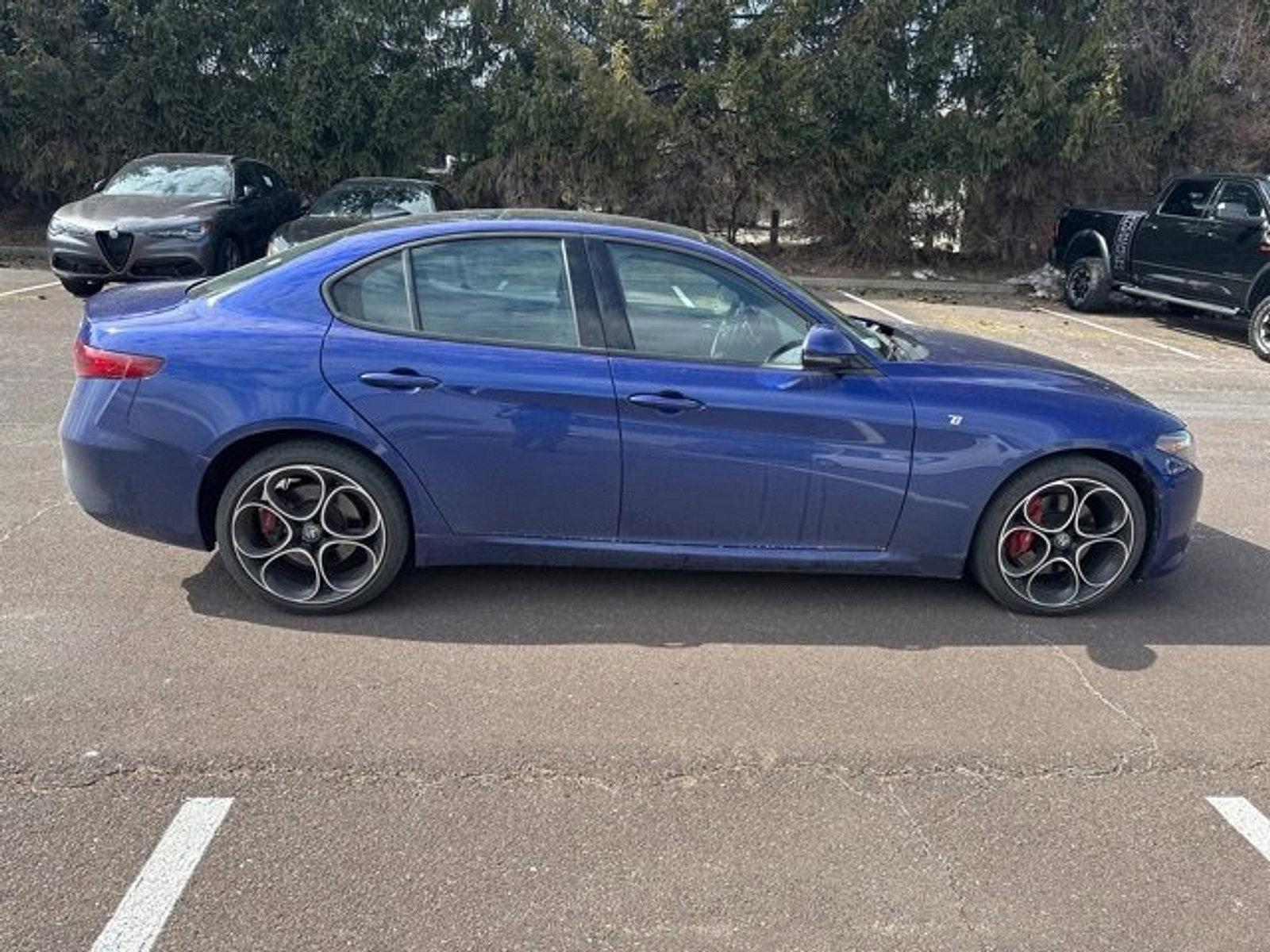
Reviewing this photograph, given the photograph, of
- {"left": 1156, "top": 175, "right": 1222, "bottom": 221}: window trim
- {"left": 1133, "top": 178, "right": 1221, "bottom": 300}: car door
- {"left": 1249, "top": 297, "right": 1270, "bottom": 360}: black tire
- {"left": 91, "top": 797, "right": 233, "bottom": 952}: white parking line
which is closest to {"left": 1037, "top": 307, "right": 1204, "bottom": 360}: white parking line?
{"left": 1249, "top": 297, "right": 1270, "bottom": 360}: black tire

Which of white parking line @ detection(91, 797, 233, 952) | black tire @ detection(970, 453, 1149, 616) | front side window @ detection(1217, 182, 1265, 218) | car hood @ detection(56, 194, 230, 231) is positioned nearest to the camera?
white parking line @ detection(91, 797, 233, 952)

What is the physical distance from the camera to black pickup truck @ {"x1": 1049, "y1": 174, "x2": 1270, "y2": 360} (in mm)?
11688

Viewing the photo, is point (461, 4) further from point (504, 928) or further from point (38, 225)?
point (504, 928)

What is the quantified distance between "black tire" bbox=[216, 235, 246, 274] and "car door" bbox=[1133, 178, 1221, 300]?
Answer: 10998 millimetres

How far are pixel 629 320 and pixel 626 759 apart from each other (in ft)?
5.70

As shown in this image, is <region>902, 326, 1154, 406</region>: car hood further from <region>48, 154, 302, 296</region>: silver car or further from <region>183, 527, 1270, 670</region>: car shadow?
<region>48, 154, 302, 296</region>: silver car

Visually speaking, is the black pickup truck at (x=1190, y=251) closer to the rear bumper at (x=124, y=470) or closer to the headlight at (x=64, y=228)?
the rear bumper at (x=124, y=470)

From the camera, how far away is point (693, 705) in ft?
11.7

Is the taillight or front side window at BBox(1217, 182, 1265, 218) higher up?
front side window at BBox(1217, 182, 1265, 218)

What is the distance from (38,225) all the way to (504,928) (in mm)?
18515

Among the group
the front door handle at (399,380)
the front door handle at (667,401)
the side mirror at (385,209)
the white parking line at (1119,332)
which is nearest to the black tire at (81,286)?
the side mirror at (385,209)

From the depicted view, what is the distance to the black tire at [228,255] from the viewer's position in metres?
11.0

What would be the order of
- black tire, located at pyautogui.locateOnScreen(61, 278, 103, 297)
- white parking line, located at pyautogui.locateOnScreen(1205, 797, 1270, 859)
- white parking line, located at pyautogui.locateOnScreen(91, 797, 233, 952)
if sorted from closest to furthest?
white parking line, located at pyautogui.locateOnScreen(91, 797, 233, 952)
white parking line, located at pyautogui.locateOnScreen(1205, 797, 1270, 859)
black tire, located at pyautogui.locateOnScreen(61, 278, 103, 297)

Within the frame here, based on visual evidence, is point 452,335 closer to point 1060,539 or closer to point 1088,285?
point 1060,539
